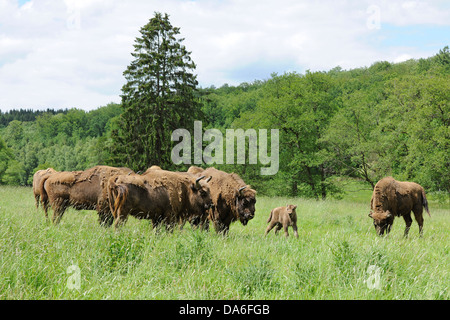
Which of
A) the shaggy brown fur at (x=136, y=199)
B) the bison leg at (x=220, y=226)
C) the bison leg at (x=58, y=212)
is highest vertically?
the shaggy brown fur at (x=136, y=199)

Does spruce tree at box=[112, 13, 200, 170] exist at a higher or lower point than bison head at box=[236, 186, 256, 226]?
higher

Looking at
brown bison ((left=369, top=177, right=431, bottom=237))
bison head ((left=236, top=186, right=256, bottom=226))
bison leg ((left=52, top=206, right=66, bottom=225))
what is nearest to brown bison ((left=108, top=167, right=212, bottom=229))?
bison head ((left=236, top=186, right=256, bottom=226))

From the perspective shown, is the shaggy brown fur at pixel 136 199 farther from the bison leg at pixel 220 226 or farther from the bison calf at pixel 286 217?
the bison calf at pixel 286 217

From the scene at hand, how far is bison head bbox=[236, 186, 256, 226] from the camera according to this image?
9.68 metres

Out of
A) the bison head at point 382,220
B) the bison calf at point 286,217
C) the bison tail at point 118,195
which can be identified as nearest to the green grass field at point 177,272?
the bison tail at point 118,195

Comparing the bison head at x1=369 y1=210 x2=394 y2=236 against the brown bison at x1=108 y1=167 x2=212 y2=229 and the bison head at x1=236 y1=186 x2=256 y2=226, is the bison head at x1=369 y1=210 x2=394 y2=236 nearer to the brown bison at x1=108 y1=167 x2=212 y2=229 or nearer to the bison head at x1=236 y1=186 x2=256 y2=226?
the bison head at x1=236 y1=186 x2=256 y2=226

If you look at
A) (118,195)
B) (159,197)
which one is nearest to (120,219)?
(118,195)

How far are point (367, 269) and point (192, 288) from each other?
8.21ft

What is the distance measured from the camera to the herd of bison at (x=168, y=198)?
310 inches

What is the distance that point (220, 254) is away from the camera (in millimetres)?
5844

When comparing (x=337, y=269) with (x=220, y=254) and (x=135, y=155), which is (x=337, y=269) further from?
(x=135, y=155)

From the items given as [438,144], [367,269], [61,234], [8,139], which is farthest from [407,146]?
[8,139]

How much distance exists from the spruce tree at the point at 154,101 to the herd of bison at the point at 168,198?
16347 millimetres
